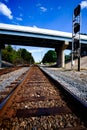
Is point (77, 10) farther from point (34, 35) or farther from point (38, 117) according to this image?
point (38, 117)

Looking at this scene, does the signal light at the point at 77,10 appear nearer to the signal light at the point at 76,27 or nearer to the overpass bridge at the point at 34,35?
the signal light at the point at 76,27

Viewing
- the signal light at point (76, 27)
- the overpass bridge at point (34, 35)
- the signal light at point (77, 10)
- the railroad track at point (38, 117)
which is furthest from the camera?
the overpass bridge at point (34, 35)

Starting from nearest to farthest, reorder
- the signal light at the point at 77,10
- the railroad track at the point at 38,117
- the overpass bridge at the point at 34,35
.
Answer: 1. the railroad track at the point at 38,117
2. the signal light at the point at 77,10
3. the overpass bridge at the point at 34,35

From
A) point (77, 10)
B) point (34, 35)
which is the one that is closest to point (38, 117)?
point (77, 10)

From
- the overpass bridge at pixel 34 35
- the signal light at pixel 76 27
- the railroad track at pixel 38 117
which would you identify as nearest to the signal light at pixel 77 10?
the signal light at pixel 76 27

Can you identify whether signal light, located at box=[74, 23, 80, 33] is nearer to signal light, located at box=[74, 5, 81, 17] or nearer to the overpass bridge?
signal light, located at box=[74, 5, 81, 17]

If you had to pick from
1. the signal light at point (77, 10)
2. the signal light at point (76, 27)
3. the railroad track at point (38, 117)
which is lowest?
the railroad track at point (38, 117)

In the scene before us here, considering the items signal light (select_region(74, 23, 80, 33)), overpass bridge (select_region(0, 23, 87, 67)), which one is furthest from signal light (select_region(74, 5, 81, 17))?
overpass bridge (select_region(0, 23, 87, 67))

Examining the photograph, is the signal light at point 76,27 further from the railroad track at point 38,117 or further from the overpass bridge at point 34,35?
the railroad track at point 38,117

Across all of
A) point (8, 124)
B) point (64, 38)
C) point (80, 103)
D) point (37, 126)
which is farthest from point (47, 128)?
point (64, 38)

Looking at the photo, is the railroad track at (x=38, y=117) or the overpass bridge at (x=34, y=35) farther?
the overpass bridge at (x=34, y=35)

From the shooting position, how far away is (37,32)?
34.4 m

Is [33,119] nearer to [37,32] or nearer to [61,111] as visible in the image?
[61,111]

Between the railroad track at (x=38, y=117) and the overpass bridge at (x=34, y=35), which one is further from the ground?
the overpass bridge at (x=34, y=35)
